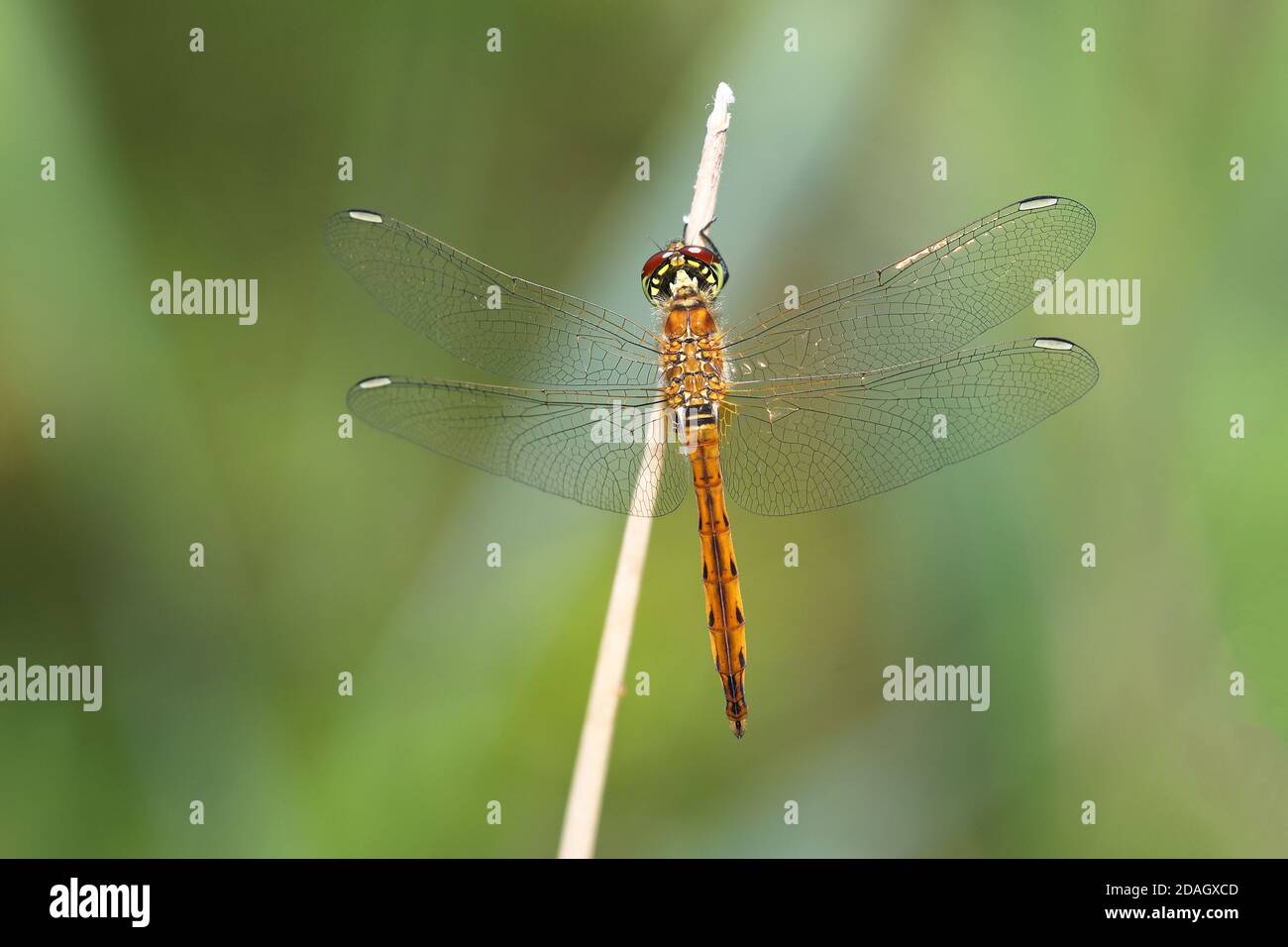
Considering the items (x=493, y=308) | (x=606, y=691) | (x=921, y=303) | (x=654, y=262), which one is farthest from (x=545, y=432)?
(x=921, y=303)

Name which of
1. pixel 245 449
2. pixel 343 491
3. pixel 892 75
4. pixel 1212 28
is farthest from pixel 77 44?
pixel 1212 28

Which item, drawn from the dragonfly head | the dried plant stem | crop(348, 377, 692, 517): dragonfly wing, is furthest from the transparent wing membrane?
the dried plant stem

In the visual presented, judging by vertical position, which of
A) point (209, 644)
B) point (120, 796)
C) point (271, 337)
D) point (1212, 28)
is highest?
point (1212, 28)

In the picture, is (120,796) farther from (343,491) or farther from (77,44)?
(77,44)

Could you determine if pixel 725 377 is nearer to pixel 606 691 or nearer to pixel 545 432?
pixel 545 432

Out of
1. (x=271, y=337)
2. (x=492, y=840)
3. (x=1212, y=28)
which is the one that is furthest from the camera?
(x=271, y=337)

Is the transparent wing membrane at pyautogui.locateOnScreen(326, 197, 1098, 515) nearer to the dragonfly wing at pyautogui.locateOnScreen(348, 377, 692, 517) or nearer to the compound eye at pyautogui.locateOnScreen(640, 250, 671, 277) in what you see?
the dragonfly wing at pyautogui.locateOnScreen(348, 377, 692, 517)
